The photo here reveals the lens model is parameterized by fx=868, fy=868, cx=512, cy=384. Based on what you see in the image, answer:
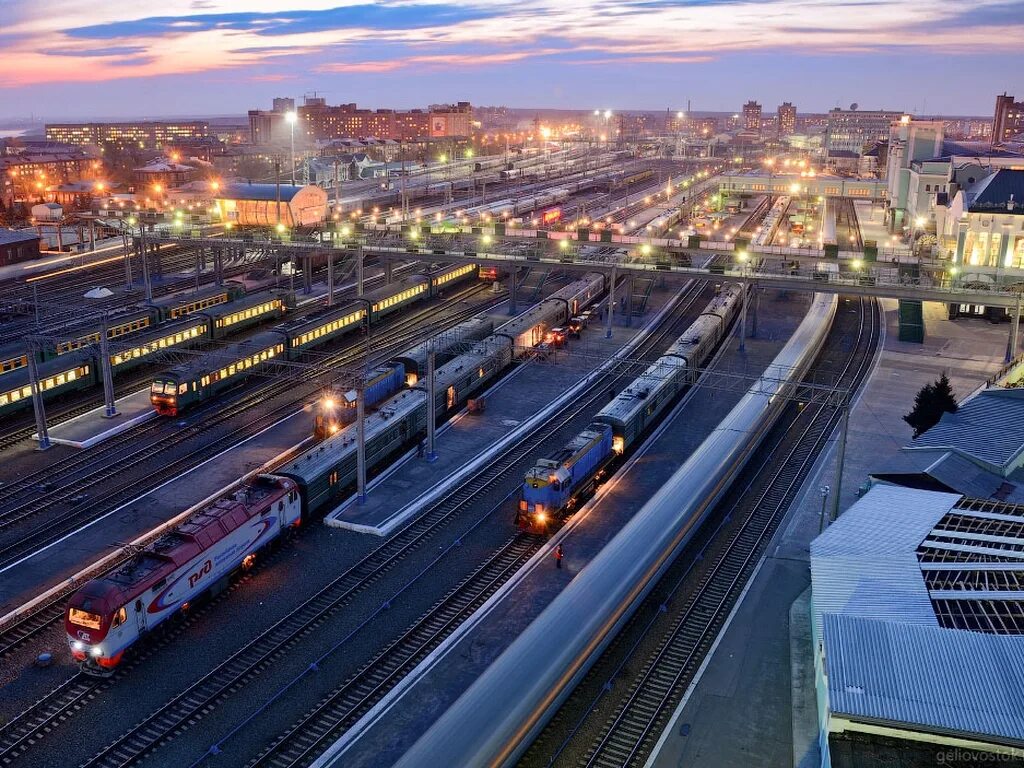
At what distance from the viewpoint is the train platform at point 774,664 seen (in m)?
21.9

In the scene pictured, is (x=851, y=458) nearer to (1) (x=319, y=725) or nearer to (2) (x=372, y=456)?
(2) (x=372, y=456)

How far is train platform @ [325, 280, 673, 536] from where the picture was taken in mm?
34812

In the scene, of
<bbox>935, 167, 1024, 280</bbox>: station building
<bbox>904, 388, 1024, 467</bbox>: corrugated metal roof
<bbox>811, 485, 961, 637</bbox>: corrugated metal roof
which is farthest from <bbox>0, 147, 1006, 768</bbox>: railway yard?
<bbox>935, 167, 1024, 280</bbox>: station building

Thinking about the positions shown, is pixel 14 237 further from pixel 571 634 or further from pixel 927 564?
pixel 927 564

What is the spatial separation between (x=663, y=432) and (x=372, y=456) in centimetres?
1479

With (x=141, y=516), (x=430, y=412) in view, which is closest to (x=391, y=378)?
(x=430, y=412)

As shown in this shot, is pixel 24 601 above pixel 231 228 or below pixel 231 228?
below

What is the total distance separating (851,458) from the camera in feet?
134

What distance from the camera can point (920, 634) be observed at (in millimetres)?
21297

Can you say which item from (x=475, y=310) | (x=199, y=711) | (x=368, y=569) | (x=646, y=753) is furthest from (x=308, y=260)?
(x=646, y=753)

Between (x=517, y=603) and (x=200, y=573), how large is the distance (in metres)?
10.1

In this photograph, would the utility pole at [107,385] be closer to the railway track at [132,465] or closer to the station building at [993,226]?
the railway track at [132,465]

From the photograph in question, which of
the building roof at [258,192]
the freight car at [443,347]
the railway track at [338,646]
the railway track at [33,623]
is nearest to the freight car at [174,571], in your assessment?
the railway track at [338,646]

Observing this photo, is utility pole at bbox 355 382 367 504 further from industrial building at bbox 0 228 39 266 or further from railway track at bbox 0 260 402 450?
industrial building at bbox 0 228 39 266
